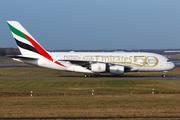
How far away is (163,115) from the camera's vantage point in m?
16.2

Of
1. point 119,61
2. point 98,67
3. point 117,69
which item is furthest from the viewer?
point 119,61

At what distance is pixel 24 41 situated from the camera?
4372 centimetres

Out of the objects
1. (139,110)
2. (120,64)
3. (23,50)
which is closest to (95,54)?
(120,64)

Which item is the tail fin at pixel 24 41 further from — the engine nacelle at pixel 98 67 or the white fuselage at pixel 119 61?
the engine nacelle at pixel 98 67

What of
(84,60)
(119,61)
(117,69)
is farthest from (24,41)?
(119,61)

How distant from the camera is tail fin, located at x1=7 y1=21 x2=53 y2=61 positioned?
43.5m

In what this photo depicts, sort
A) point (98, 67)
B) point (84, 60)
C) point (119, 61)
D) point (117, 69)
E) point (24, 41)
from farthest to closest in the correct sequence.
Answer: point (84, 60)
point (119, 61)
point (24, 41)
point (98, 67)
point (117, 69)

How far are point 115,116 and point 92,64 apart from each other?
94.4 ft

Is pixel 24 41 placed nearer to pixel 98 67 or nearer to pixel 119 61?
pixel 98 67

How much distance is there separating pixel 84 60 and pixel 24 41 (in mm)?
11801

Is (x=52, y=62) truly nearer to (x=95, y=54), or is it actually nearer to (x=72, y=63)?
(x=72, y=63)

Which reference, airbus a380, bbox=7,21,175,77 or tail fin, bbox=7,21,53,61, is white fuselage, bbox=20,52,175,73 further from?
tail fin, bbox=7,21,53,61

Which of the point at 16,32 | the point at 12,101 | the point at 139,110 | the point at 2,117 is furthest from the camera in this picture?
the point at 16,32

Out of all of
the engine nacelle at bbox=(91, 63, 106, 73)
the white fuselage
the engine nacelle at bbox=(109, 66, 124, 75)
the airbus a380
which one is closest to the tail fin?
the airbus a380
